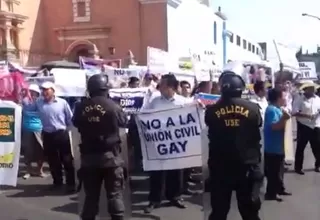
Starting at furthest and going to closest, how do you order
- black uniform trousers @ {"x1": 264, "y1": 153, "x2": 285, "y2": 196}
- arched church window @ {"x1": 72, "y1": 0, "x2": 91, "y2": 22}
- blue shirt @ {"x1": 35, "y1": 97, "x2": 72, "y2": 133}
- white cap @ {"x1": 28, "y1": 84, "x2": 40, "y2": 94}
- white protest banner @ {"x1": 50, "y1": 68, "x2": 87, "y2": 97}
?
arched church window @ {"x1": 72, "y1": 0, "x2": 91, "y2": 22} → white protest banner @ {"x1": 50, "y1": 68, "x2": 87, "y2": 97} → white cap @ {"x1": 28, "y1": 84, "x2": 40, "y2": 94} → blue shirt @ {"x1": 35, "y1": 97, "x2": 72, "y2": 133} → black uniform trousers @ {"x1": 264, "y1": 153, "x2": 285, "y2": 196}

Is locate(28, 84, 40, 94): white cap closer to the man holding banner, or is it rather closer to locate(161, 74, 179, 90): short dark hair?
the man holding banner

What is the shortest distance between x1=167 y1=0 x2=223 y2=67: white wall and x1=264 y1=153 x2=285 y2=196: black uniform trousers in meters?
32.4

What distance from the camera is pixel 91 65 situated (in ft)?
Answer: 57.2

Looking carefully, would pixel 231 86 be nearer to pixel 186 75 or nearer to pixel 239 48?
pixel 186 75

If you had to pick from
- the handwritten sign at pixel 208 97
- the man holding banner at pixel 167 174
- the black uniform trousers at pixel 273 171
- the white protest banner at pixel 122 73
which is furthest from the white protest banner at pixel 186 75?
the man holding banner at pixel 167 174

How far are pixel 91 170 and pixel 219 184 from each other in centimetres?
149

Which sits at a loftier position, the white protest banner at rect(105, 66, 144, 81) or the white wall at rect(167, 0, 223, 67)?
the white wall at rect(167, 0, 223, 67)

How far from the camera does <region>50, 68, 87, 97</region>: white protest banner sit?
12.7 metres

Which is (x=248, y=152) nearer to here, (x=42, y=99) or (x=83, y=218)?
(x=83, y=218)

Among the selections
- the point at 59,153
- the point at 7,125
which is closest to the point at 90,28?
the point at 59,153

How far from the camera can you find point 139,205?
8.67m

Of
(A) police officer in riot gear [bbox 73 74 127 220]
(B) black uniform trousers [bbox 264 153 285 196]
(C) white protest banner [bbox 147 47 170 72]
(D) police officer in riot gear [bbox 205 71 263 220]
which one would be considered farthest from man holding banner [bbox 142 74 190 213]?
(C) white protest banner [bbox 147 47 170 72]

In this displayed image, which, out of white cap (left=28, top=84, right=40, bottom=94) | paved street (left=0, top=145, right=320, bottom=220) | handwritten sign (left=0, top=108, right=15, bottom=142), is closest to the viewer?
paved street (left=0, top=145, right=320, bottom=220)

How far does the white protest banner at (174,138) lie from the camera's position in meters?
8.22
